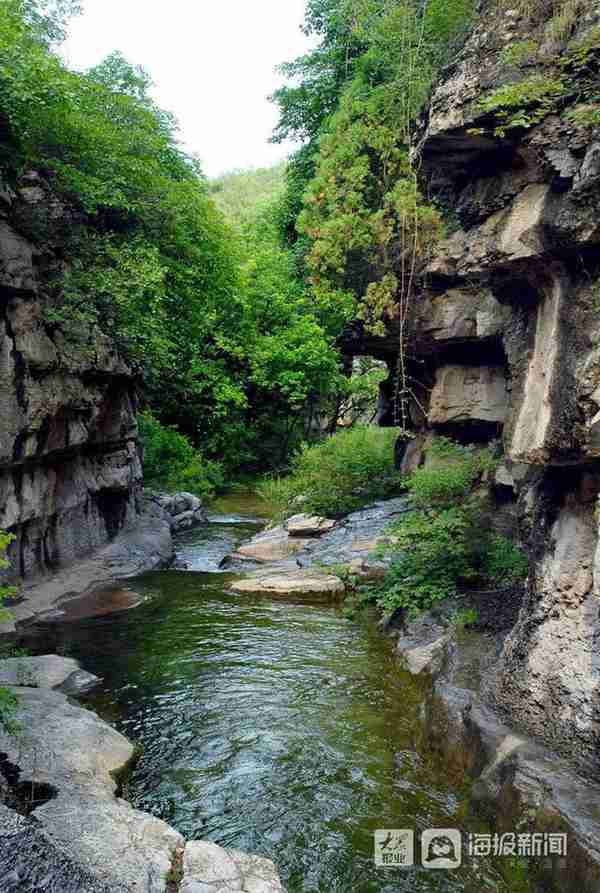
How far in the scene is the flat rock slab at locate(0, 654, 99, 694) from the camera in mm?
7789

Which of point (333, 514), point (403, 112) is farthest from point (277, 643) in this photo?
point (403, 112)

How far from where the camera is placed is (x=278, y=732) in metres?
7.32

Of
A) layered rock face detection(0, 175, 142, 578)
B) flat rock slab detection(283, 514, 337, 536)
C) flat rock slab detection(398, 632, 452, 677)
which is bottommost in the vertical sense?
flat rock slab detection(398, 632, 452, 677)

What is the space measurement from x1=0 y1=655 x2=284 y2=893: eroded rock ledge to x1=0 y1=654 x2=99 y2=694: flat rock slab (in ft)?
2.87

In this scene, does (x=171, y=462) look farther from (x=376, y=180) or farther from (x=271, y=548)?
(x=376, y=180)

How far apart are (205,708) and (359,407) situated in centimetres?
3254

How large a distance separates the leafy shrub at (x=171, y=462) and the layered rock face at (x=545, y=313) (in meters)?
16.3

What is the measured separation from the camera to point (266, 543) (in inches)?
655

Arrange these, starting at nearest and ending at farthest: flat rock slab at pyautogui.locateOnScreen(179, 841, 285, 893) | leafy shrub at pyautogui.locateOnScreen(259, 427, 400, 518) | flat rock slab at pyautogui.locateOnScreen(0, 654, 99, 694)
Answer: flat rock slab at pyautogui.locateOnScreen(179, 841, 285, 893) → flat rock slab at pyautogui.locateOnScreen(0, 654, 99, 694) → leafy shrub at pyautogui.locateOnScreen(259, 427, 400, 518)
